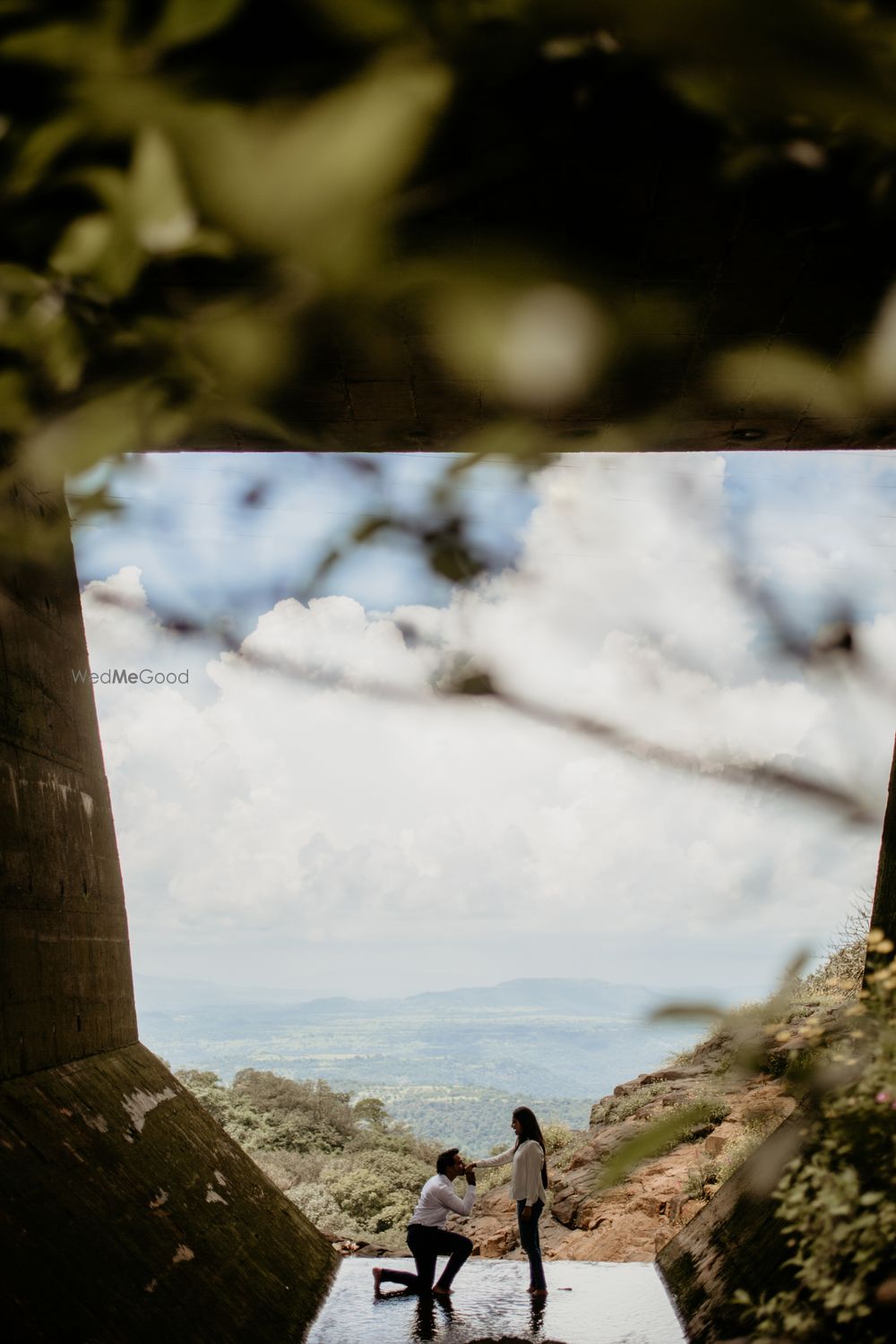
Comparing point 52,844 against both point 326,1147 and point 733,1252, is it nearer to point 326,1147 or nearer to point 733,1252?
point 733,1252

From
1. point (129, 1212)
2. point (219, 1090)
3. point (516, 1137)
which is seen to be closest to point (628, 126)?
point (129, 1212)

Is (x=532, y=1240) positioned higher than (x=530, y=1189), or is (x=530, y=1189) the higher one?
(x=530, y=1189)

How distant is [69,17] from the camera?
1175mm

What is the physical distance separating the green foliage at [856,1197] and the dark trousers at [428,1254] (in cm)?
546

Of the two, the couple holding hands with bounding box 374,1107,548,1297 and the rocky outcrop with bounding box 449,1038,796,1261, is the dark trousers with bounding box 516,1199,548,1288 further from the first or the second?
the rocky outcrop with bounding box 449,1038,796,1261

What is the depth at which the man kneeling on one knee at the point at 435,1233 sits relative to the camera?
9.25m

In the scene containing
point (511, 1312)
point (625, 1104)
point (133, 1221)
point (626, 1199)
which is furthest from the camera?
point (625, 1104)

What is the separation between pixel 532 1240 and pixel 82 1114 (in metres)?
5.01

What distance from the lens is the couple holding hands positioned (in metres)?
9.32

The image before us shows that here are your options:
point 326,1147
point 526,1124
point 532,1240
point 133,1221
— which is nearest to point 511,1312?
point 532,1240

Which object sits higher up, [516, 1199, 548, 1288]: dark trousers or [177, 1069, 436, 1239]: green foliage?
[516, 1199, 548, 1288]: dark trousers

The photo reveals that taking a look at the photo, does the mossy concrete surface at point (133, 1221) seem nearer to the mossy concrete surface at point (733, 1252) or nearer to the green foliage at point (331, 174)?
the mossy concrete surface at point (733, 1252)

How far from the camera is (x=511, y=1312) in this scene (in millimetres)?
8922

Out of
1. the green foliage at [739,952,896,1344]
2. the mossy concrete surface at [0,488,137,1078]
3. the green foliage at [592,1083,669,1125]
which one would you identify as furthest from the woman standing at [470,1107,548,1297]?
the green foliage at [592,1083,669,1125]
